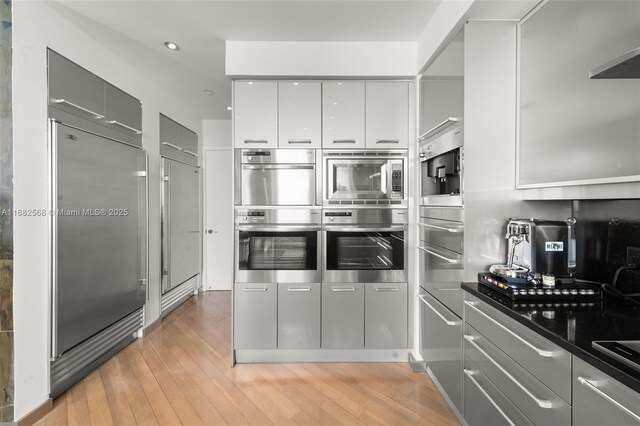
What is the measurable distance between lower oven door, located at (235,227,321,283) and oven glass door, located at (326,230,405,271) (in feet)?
0.47

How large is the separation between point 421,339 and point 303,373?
3.42 ft

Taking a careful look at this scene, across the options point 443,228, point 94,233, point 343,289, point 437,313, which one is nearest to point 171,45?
point 94,233

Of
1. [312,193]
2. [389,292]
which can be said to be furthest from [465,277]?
[312,193]

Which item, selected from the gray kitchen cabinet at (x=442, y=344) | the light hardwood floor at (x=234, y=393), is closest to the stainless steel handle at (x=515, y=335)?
the gray kitchen cabinet at (x=442, y=344)

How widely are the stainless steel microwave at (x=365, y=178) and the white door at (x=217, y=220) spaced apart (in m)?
2.59

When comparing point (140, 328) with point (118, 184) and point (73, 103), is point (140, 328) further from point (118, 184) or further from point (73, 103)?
point (73, 103)

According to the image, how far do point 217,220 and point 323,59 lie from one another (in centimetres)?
310

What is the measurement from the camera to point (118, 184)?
2.75 meters

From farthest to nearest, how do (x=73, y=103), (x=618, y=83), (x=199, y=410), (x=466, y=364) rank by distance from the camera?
(x=73, y=103) < (x=199, y=410) < (x=466, y=364) < (x=618, y=83)

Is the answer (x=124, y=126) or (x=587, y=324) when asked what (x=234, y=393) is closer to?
(x=587, y=324)

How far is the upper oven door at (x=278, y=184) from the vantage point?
2654 mm

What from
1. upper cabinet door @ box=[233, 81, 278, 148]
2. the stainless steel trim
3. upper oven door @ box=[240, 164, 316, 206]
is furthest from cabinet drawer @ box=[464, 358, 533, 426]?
upper cabinet door @ box=[233, 81, 278, 148]

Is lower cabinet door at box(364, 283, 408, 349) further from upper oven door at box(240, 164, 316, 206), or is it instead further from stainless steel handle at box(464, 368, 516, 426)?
upper oven door at box(240, 164, 316, 206)

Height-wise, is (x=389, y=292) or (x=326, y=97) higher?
(x=326, y=97)
